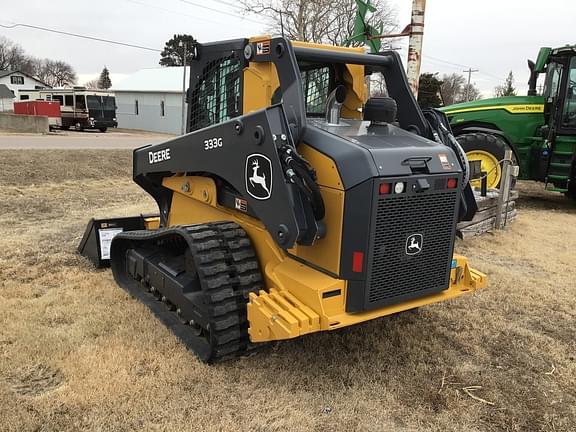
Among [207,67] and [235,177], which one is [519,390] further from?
[207,67]

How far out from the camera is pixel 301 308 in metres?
3.10

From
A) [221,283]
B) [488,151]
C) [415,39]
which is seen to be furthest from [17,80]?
[221,283]

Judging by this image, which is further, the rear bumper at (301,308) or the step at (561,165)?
the step at (561,165)

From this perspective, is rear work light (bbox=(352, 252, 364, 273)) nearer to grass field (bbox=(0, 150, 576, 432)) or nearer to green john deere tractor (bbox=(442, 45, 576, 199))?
grass field (bbox=(0, 150, 576, 432))

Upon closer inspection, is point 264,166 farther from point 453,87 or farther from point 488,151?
point 453,87

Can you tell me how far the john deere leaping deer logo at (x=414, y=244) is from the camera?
325 centimetres

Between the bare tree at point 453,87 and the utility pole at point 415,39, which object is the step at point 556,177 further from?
the bare tree at point 453,87

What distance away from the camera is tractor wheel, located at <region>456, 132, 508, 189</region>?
9352 millimetres

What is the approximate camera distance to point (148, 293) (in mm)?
4625

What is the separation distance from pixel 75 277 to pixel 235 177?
240 cm

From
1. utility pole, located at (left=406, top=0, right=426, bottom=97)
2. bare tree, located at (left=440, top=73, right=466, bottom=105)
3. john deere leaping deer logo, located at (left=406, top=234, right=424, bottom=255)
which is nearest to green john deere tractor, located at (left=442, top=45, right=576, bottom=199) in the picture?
utility pole, located at (left=406, top=0, right=426, bottom=97)

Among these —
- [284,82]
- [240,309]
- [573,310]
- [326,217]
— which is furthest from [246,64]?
[573,310]

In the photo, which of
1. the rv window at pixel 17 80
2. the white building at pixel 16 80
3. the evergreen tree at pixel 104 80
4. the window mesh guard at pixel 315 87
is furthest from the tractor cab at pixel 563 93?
the evergreen tree at pixel 104 80

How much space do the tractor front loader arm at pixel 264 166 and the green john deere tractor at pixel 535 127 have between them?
6.89 m
